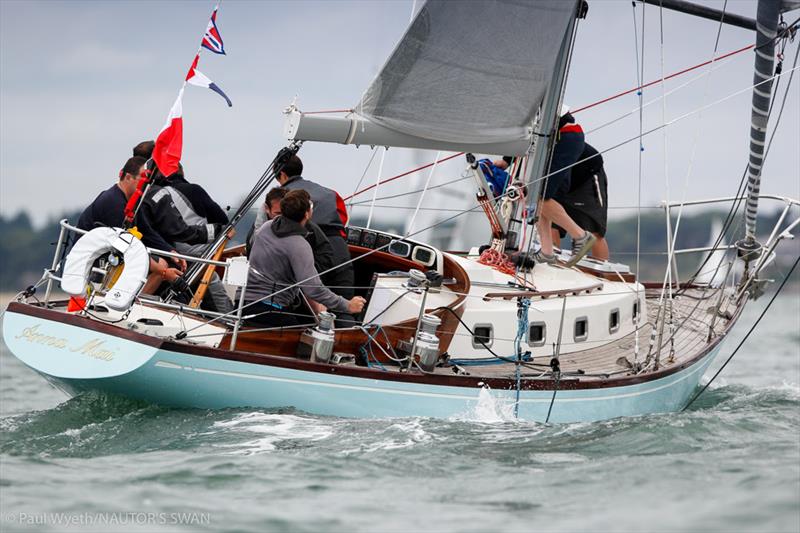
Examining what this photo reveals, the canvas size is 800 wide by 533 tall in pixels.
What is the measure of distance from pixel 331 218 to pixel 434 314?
1.04 metres

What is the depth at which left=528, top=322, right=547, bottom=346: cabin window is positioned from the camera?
920 cm

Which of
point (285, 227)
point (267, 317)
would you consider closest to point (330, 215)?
point (285, 227)

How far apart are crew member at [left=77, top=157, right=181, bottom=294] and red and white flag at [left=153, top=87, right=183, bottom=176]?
1.24ft

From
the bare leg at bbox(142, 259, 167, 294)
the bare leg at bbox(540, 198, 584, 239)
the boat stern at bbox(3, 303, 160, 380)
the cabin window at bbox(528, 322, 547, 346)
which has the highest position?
the bare leg at bbox(540, 198, 584, 239)

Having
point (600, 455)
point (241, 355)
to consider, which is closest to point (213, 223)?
point (241, 355)

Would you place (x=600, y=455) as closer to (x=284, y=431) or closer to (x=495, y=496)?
(x=495, y=496)

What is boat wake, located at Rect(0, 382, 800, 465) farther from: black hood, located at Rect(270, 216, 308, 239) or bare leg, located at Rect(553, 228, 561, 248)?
bare leg, located at Rect(553, 228, 561, 248)

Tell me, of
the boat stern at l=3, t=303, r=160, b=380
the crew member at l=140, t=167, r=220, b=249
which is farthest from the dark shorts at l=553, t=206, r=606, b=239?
the boat stern at l=3, t=303, r=160, b=380

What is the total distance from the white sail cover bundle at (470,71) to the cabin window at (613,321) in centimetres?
178

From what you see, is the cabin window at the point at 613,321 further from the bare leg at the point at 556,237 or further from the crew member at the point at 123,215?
the crew member at the point at 123,215

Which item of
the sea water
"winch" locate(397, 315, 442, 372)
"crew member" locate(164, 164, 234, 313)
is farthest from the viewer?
"crew member" locate(164, 164, 234, 313)

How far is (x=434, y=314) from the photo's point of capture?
27.8 feet

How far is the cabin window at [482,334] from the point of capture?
8852 mm

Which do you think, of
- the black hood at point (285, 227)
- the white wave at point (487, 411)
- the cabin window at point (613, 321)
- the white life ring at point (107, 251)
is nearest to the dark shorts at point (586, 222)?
the cabin window at point (613, 321)
